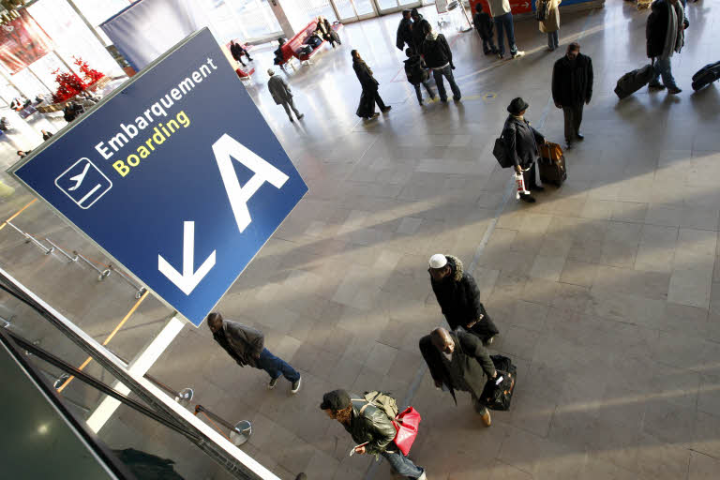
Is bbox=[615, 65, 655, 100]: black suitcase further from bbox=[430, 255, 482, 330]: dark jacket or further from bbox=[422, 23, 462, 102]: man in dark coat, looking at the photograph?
bbox=[430, 255, 482, 330]: dark jacket

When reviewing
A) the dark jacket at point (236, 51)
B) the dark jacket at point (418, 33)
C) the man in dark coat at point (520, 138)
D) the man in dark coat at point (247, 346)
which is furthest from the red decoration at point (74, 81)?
the man in dark coat at point (520, 138)

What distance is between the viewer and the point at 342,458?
16.4 ft

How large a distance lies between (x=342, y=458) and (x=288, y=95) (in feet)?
33.4

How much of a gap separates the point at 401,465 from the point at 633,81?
8227 millimetres

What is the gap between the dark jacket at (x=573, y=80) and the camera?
6770mm

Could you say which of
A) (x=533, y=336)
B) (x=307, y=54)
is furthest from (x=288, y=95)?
(x=533, y=336)

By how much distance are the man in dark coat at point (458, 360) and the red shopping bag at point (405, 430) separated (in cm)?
57

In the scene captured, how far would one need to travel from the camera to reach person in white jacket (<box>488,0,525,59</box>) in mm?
10750

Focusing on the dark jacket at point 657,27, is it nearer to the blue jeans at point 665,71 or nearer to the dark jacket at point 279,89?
the blue jeans at point 665,71

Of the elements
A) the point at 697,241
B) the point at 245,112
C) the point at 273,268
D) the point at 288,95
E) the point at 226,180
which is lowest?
the point at 697,241

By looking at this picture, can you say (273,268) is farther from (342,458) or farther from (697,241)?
(697,241)

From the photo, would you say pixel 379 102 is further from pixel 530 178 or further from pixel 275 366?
pixel 275 366

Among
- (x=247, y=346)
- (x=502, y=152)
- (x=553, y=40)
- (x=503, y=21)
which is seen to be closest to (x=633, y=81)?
(x=553, y=40)

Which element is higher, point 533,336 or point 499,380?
point 499,380
